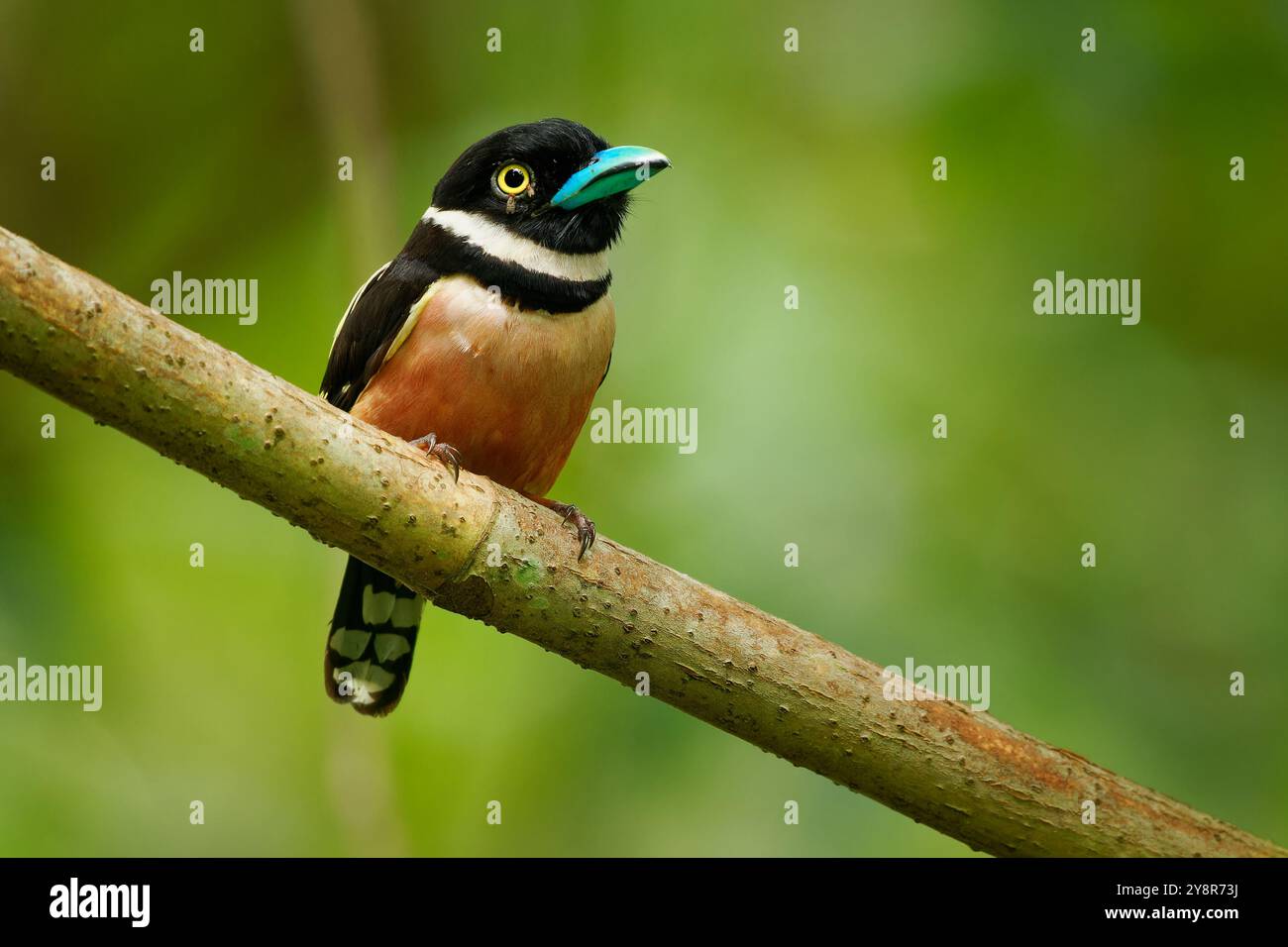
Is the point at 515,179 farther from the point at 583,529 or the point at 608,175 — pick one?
the point at 583,529

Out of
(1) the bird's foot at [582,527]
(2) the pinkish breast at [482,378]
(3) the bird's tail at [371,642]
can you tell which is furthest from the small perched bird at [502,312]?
(3) the bird's tail at [371,642]

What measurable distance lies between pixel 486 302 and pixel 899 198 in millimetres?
2341

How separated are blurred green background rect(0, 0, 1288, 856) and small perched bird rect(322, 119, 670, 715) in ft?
3.00

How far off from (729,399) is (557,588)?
1.92m

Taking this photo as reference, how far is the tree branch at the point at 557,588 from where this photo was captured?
267 centimetres

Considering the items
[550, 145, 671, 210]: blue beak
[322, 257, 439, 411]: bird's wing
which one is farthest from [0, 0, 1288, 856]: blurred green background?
[550, 145, 671, 210]: blue beak

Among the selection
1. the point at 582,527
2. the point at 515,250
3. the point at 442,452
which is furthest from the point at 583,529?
the point at 515,250

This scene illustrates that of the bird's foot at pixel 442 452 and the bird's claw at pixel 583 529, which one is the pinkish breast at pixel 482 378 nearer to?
the bird's foot at pixel 442 452

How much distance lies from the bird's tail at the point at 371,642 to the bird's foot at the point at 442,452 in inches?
33.5

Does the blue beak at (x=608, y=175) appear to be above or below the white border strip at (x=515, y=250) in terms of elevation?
above

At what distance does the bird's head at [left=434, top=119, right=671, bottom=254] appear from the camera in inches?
162

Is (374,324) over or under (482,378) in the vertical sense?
over

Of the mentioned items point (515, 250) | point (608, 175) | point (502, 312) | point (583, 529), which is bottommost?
point (583, 529)

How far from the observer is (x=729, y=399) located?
4.96 metres
